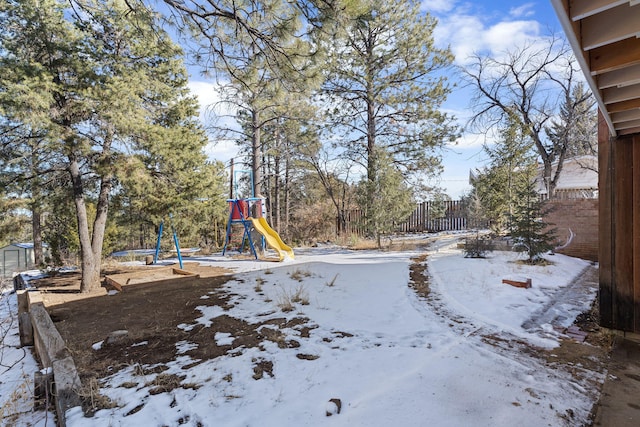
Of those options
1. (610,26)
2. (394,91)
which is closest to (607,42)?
(610,26)

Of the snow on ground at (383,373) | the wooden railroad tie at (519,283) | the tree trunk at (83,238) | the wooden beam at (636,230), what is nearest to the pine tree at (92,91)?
the tree trunk at (83,238)

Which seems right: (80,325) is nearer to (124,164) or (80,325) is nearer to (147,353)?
(147,353)

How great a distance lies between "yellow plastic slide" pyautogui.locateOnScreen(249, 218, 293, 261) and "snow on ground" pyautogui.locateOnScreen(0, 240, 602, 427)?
12.6 ft

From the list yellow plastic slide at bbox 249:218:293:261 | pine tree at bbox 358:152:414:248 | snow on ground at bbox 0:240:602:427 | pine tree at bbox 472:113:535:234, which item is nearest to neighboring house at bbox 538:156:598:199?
pine tree at bbox 472:113:535:234

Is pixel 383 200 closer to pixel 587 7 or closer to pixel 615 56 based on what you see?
pixel 615 56

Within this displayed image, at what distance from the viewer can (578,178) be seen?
18.2m

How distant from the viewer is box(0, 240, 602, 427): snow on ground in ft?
7.05

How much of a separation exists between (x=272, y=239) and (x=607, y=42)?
26.7 feet

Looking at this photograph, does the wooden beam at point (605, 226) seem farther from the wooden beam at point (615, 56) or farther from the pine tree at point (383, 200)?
the pine tree at point (383, 200)

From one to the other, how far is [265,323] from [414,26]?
1128 cm

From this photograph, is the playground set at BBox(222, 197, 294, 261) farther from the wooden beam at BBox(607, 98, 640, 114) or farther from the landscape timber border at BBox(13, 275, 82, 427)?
the wooden beam at BBox(607, 98, 640, 114)

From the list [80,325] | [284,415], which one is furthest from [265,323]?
[80,325]

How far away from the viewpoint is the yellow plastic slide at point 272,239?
890 centimetres

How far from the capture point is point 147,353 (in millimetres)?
3295
